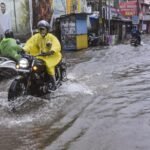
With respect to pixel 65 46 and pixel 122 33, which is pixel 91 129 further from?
pixel 122 33

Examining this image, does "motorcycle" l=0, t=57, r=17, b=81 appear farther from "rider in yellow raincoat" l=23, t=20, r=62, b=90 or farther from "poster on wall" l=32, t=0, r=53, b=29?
"poster on wall" l=32, t=0, r=53, b=29

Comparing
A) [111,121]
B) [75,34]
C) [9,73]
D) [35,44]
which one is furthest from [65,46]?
[111,121]

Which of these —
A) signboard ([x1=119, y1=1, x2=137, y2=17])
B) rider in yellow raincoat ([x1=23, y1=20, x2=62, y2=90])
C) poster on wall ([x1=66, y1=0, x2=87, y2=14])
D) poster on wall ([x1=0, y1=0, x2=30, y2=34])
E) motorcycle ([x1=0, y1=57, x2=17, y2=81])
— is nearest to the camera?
rider in yellow raincoat ([x1=23, y1=20, x2=62, y2=90])

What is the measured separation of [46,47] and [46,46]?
0.12 ft

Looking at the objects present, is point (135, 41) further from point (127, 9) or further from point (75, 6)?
point (127, 9)

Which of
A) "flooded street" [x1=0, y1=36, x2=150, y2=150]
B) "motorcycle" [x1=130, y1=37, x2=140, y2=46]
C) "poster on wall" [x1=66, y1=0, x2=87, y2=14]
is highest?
"poster on wall" [x1=66, y1=0, x2=87, y2=14]

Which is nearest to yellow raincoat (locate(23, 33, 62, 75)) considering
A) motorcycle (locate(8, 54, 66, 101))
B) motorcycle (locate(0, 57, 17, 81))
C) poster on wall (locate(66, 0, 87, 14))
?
motorcycle (locate(8, 54, 66, 101))

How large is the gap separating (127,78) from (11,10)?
50.5 feet

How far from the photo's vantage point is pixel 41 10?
2792 centimetres

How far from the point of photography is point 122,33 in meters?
47.6

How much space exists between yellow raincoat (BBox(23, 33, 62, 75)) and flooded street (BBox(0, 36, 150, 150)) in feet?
2.58

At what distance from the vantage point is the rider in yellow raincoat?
880 centimetres

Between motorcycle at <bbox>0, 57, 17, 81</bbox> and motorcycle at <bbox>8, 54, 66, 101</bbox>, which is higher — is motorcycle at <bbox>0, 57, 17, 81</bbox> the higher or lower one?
the lower one

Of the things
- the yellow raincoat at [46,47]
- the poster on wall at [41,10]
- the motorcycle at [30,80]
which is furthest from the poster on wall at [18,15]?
the motorcycle at [30,80]
